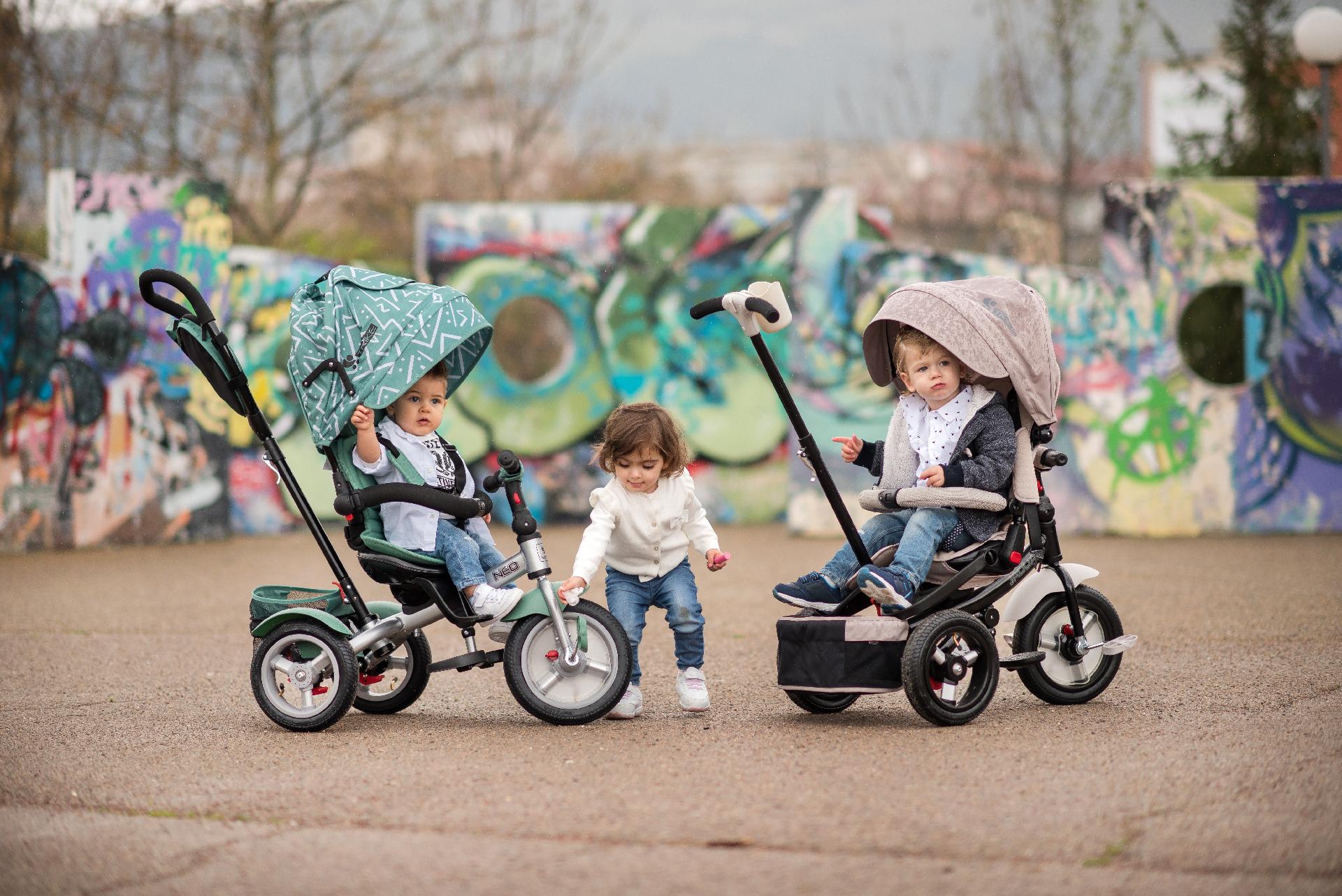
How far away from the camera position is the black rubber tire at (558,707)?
5.60 m

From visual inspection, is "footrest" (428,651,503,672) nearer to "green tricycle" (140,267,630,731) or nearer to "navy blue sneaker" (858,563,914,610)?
"green tricycle" (140,267,630,731)

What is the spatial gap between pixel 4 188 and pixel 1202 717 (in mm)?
14645

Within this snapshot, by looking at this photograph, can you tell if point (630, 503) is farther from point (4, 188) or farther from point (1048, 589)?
point (4, 188)

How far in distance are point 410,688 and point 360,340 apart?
142 centimetres

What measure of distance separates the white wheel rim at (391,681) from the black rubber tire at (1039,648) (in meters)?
2.39

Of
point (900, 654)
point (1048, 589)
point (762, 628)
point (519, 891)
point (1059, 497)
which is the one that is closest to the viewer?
point (519, 891)

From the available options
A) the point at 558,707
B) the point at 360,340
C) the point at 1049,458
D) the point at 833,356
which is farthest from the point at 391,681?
the point at 833,356

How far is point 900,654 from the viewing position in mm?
5496

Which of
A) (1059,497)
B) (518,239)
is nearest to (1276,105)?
(1059,497)

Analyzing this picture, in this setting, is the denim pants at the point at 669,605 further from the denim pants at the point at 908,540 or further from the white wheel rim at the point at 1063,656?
the white wheel rim at the point at 1063,656

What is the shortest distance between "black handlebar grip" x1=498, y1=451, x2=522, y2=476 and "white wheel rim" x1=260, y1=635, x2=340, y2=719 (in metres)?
0.93

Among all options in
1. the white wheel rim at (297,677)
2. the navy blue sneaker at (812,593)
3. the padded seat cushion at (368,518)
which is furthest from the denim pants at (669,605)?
the white wheel rim at (297,677)

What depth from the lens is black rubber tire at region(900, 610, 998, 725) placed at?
17.6ft

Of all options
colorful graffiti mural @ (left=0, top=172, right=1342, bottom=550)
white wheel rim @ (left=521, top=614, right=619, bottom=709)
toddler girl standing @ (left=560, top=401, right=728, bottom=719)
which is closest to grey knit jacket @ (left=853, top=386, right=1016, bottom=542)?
toddler girl standing @ (left=560, top=401, right=728, bottom=719)
